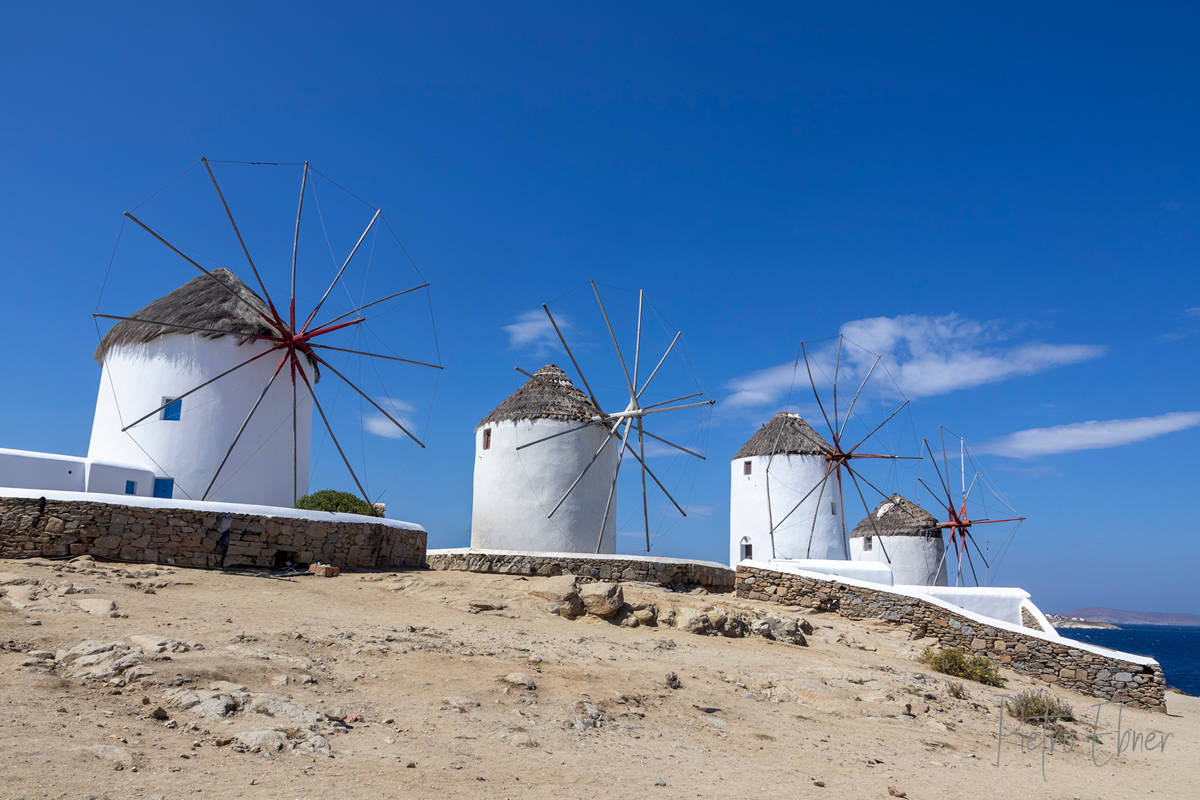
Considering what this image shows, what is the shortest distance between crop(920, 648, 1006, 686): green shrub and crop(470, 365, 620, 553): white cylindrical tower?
893 centimetres

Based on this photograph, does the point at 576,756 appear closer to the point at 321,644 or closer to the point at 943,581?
the point at 321,644

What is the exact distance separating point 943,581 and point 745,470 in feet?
32.5

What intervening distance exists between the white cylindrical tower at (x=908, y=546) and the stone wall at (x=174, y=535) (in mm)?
23554

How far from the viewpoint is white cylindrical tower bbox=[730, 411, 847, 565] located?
27.7 meters

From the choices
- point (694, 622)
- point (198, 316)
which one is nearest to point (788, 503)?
point (694, 622)

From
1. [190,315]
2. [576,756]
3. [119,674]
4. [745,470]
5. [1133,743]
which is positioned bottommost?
[1133,743]

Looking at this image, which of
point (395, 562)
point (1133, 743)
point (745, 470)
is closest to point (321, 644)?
point (395, 562)

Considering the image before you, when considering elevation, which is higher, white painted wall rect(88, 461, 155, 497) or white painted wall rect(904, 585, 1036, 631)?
white painted wall rect(88, 461, 155, 497)

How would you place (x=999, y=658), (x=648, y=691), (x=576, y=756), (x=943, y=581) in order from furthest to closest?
(x=943, y=581), (x=999, y=658), (x=648, y=691), (x=576, y=756)

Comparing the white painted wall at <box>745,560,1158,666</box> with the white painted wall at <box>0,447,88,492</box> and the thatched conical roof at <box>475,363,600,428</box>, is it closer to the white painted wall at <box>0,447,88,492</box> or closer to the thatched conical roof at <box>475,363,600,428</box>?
the thatched conical roof at <box>475,363,600,428</box>

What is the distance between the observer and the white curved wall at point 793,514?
2766 centimetres

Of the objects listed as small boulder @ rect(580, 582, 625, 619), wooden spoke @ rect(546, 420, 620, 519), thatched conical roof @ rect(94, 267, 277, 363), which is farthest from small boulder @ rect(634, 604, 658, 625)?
thatched conical roof @ rect(94, 267, 277, 363)

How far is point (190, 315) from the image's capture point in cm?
1716

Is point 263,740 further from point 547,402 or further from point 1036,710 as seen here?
point 547,402
